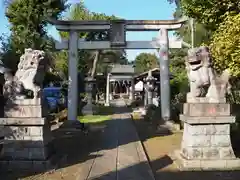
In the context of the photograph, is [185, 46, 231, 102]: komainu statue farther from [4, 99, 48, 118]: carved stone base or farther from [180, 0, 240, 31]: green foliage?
[4, 99, 48, 118]: carved stone base

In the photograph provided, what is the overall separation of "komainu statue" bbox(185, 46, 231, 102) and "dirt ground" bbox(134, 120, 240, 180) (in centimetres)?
183

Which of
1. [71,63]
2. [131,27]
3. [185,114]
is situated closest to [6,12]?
[71,63]

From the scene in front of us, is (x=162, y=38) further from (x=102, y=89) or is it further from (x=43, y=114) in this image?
(x=102, y=89)

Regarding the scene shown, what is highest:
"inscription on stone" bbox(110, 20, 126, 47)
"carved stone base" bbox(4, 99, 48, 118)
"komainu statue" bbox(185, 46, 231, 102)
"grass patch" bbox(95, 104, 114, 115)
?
"inscription on stone" bbox(110, 20, 126, 47)

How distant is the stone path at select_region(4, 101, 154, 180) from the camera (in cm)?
794

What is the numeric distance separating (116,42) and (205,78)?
7958mm

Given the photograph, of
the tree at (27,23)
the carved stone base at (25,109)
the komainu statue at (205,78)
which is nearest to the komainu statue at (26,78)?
the carved stone base at (25,109)

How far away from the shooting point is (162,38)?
16.8m

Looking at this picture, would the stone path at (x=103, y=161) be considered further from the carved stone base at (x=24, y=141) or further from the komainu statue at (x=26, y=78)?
the komainu statue at (x=26, y=78)

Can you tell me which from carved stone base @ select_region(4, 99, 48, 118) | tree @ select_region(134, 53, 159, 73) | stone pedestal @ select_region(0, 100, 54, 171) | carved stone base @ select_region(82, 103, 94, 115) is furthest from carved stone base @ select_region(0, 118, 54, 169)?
tree @ select_region(134, 53, 159, 73)

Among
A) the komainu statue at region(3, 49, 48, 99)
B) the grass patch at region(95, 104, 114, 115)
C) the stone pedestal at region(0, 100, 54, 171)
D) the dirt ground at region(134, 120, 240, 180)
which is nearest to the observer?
the dirt ground at region(134, 120, 240, 180)

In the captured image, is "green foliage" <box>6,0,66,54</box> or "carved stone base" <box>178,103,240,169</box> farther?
"green foliage" <box>6,0,66,54</box>

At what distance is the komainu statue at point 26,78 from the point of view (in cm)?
920

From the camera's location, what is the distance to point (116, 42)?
53.9 feet
